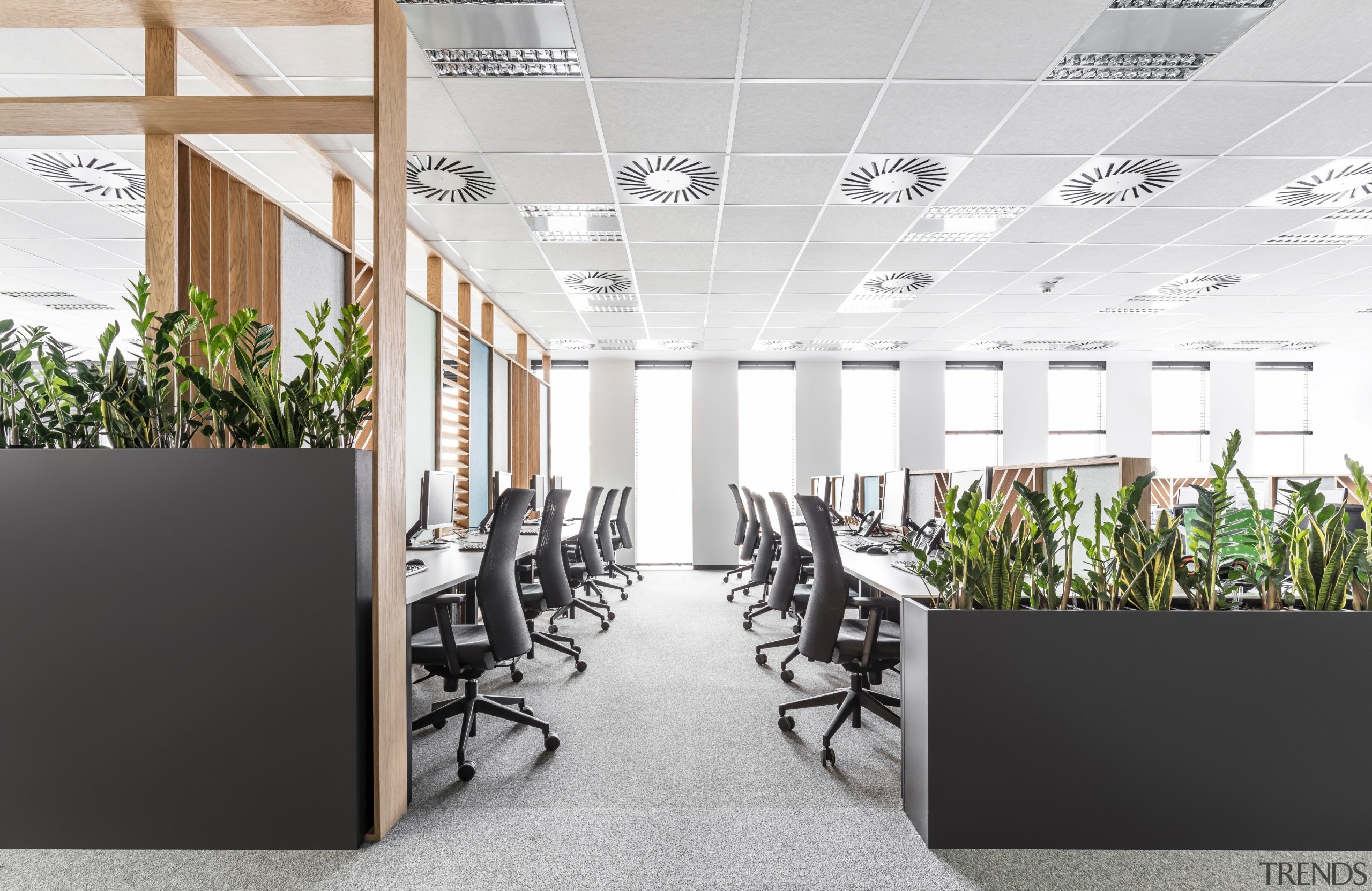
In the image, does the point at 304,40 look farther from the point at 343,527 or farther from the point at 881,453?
the point at 881,453

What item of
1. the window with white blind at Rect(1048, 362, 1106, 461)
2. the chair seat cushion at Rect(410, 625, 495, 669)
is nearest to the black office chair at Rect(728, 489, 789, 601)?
the chair seat cushion at Rect(410, 625, 495, 669)

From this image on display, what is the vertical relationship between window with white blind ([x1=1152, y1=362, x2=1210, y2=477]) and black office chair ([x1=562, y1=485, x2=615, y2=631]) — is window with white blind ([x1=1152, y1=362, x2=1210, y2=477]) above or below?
above

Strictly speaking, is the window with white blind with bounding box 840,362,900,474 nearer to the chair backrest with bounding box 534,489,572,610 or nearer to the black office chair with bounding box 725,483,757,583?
the black office chair with bounding box 725,483,757,583

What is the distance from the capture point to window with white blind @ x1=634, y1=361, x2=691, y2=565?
857 cm

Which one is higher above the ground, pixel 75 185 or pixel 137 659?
pixel 75 185

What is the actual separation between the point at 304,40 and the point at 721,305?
405 cm

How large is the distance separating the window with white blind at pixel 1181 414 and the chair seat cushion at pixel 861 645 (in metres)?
8.01

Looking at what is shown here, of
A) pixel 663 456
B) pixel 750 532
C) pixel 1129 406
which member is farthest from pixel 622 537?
pixel 1129 406

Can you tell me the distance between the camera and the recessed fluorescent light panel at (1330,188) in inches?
140

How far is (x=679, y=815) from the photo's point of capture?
6.72ft

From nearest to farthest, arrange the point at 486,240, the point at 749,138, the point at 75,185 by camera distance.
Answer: the point at 749,138, the point at 75,185, the point at 486,240

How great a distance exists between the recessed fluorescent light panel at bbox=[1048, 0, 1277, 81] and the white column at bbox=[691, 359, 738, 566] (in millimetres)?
5919

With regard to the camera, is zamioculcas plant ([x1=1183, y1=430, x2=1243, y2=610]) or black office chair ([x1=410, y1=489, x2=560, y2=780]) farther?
black office chair ([x1=410, y1=489, x2=560, y2=780])

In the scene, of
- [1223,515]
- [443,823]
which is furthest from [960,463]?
[443,823]
